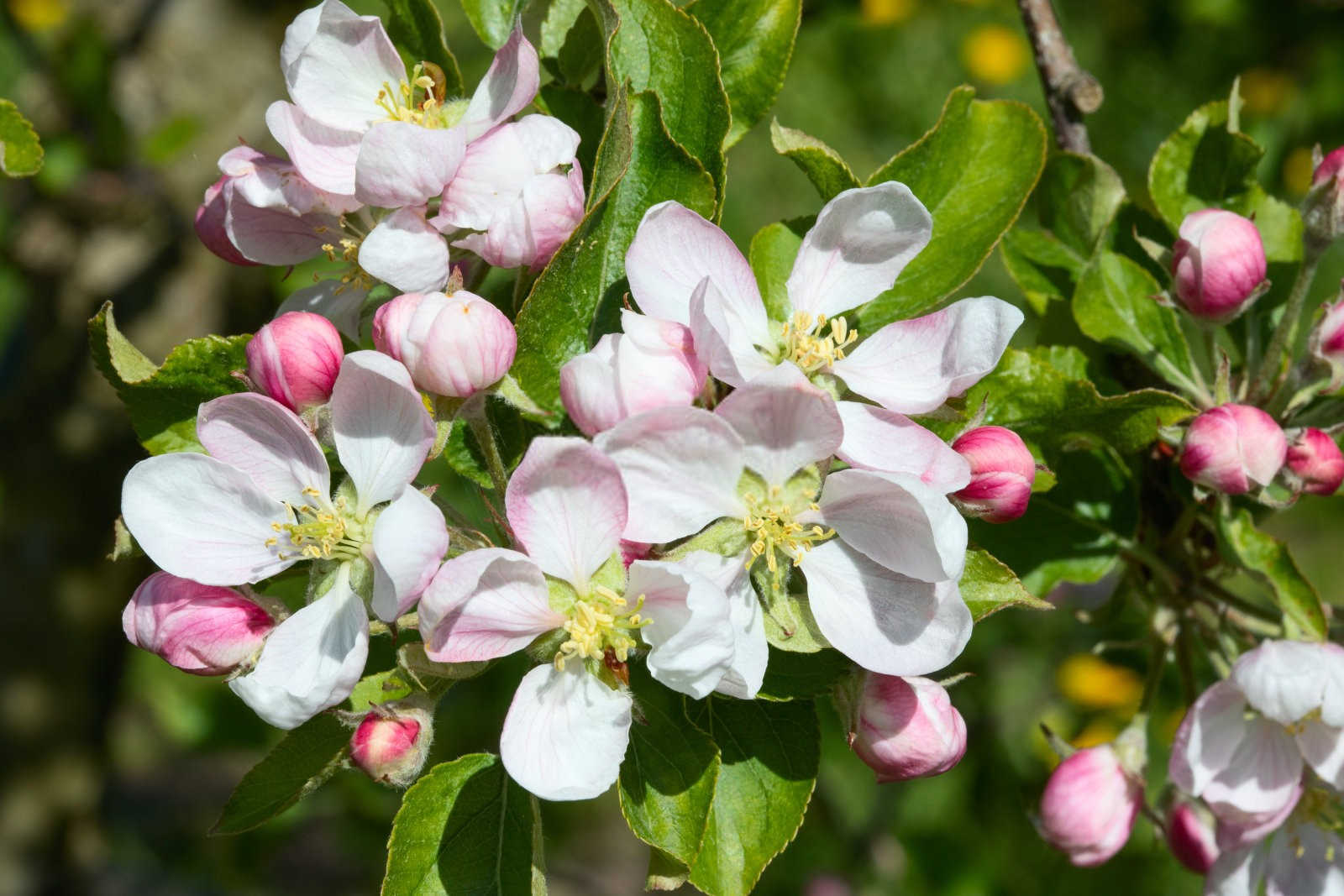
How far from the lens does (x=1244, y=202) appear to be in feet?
5.40

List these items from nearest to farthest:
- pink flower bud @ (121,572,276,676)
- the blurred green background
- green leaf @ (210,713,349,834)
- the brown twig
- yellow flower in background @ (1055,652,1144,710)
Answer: pink flower bud @ (121,572,276,676) < green leaf @ (210,713,349,834) < the brown twig < the blurred green background < yellow flower in background @ (1055,652,1144,710)

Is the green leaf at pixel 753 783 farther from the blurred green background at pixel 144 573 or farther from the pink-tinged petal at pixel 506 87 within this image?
the blurred green background at pixel 144 573

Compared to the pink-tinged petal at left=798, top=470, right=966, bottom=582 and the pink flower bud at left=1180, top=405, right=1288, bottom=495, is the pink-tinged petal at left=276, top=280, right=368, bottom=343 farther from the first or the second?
the pink flower bud at left=1180, top=405, right=1288, bottom=495

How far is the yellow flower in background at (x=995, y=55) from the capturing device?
4.79 metres

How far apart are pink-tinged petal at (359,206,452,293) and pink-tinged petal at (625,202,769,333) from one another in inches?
7.3

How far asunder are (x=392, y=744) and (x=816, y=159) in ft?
2.38

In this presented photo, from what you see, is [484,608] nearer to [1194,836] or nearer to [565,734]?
[565,734]

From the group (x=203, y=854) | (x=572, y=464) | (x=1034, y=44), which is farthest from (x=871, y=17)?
(x=572, y=464)

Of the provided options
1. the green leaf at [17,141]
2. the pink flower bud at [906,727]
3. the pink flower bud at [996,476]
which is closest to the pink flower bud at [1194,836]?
the pink flower bud at [906,727]

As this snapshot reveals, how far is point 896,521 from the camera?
1.11 metres

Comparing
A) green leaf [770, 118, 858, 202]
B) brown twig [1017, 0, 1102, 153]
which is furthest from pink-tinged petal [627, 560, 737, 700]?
brown twig [1017, 0, 1102, 153]

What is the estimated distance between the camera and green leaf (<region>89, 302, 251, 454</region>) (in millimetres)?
1232

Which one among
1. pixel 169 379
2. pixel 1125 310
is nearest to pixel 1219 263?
pixel 1125 310

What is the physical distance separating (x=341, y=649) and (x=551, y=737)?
207 millimetres
